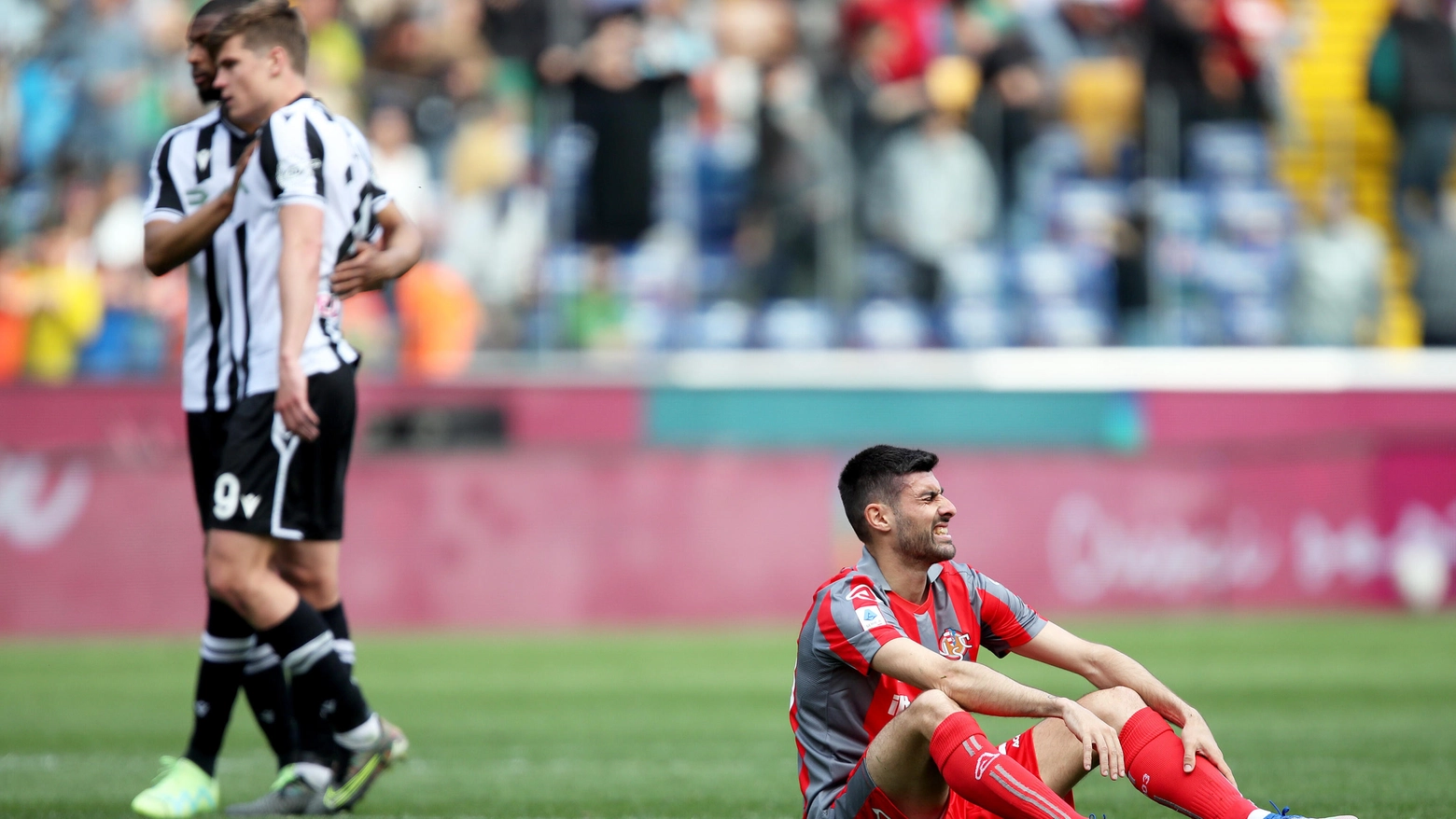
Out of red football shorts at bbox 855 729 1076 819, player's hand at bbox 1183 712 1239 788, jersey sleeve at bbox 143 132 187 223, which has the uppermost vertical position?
jersey sleeve at bbox 143 132 187 223

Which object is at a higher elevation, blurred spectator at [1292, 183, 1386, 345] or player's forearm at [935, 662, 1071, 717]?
blurred spectator at [1292, 183, 1386, 345]

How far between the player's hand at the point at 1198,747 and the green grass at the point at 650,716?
1329 mm

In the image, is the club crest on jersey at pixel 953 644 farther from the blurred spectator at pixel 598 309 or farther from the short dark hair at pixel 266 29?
the blurred spectator at pixel 598 309

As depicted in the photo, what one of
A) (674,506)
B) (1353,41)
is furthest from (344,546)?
(1353,41)

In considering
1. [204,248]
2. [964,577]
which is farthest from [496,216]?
[964,577]

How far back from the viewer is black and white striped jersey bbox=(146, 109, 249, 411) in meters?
5.88

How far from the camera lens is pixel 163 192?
5961 mm

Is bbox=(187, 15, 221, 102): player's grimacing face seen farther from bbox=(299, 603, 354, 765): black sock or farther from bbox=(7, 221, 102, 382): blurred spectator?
bbox=(7, 221, 102, 382): blurred spectator

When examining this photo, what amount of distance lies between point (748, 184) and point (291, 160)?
9.89m

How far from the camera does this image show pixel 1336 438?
1436 centimetres

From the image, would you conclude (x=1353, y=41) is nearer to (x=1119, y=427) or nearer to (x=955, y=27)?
(x=955, y=27)

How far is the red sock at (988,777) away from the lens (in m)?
4.27

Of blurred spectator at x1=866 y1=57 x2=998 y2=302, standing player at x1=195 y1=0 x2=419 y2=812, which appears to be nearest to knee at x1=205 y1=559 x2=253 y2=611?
standing player at x1=195 y1=0 x2=419 y2=812

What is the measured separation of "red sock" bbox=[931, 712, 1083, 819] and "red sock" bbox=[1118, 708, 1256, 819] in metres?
0.30
